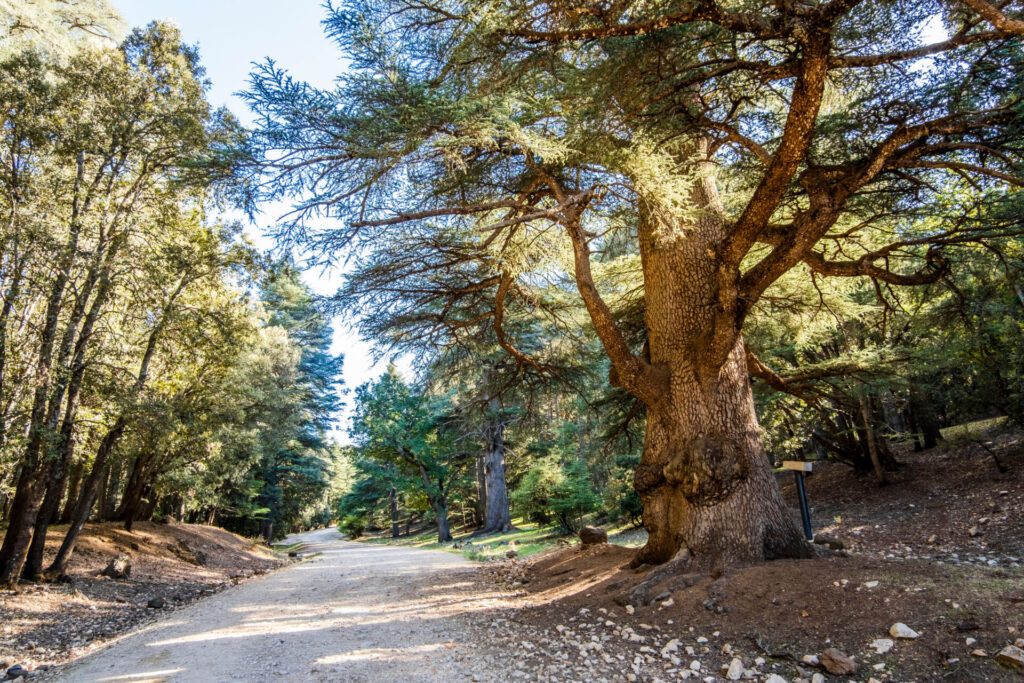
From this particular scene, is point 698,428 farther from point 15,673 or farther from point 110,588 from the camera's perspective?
point 110,588

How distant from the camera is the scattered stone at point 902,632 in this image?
3.41 m

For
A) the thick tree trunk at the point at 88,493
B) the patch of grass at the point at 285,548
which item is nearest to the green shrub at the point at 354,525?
the patch of grass at the point at 285,548

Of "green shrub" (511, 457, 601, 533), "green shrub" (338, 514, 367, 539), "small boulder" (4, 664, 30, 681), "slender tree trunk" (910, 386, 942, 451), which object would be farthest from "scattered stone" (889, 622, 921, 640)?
"green shrub" (338, 514, 367, 539)

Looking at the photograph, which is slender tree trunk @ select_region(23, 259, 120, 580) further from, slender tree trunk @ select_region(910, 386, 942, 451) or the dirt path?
slender tree trunk @ select_region(910, 386, 942, 451)

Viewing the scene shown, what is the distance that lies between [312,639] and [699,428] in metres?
4.64

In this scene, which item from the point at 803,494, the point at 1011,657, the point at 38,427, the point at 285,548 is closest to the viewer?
the point at 1011,657

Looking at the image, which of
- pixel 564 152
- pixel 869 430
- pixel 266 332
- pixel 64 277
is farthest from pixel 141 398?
pixel 869 430

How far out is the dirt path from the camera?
4.17 m

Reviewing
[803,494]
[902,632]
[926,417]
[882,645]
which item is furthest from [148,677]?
[926,417]

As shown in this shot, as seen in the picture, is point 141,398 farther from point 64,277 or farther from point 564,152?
point 564,152

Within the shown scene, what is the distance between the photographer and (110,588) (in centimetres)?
904

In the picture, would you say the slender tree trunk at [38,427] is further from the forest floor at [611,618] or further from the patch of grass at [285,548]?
the patch of grass at [285,548]

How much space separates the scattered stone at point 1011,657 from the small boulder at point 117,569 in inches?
501

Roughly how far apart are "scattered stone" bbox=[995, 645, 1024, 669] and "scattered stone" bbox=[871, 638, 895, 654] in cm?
55
